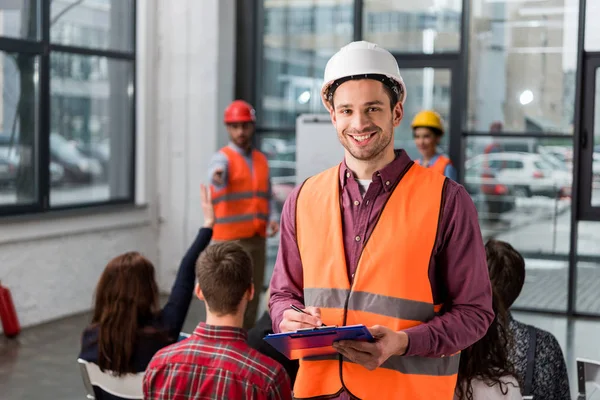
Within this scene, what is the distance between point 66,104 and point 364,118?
545 cm

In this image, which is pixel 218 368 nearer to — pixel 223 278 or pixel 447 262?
pixel 223 278

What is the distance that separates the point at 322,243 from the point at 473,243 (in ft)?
1.11

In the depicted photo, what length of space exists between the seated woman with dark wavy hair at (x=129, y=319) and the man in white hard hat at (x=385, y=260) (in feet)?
3.91

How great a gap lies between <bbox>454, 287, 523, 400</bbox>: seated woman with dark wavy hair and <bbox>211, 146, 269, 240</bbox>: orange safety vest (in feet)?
11.8

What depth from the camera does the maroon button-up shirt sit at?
1.83 metres

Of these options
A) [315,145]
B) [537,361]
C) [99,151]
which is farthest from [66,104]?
[537,361]

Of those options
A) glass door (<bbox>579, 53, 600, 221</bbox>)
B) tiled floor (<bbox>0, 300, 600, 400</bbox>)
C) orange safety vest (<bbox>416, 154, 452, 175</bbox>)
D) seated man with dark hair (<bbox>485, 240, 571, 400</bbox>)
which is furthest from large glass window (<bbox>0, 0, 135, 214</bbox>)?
seated man with dark hair (<bbox>485, 240, 571, 400</bbox>)

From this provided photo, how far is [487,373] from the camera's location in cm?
246

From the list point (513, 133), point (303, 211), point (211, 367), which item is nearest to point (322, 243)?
point (303, 211)

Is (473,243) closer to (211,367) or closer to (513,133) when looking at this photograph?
(211,367)

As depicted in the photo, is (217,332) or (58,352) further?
(58,352)

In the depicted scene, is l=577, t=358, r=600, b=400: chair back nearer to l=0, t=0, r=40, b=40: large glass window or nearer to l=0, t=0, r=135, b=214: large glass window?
l=0, t=0, r=135, b=214: large glass window

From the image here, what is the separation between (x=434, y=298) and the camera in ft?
6.32

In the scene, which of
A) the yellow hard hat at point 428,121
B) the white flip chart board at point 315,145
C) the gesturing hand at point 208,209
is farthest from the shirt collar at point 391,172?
the white flip chart board at point 315,145
